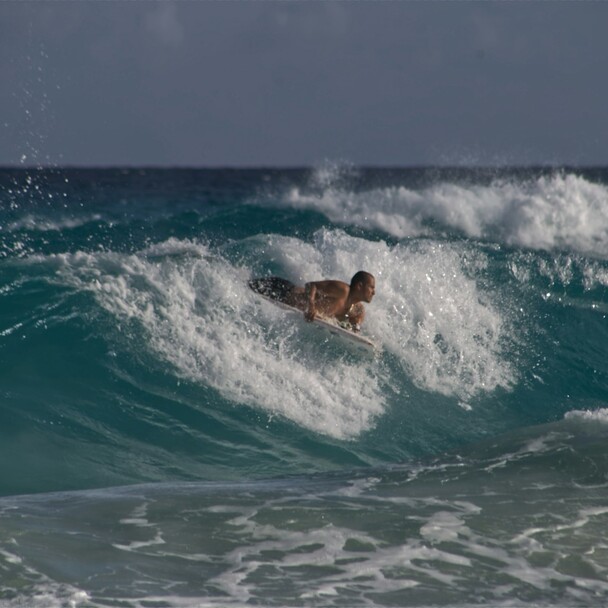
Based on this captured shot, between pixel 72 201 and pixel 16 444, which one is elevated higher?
pixel 72 201

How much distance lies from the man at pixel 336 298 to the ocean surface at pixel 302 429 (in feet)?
0.81

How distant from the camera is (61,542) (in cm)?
566

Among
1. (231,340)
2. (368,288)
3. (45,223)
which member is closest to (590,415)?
(368,288)

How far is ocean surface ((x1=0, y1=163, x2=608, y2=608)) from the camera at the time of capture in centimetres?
545

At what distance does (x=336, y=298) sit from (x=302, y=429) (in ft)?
6.45

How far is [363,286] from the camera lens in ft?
34.4

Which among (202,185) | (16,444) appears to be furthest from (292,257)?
(202,185)

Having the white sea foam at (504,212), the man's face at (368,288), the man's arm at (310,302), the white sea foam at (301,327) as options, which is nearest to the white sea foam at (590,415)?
the white sea foam at (301,327)

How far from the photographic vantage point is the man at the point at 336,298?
34.5 ft

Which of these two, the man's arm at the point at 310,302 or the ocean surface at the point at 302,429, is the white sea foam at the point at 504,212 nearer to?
the ocean surface at the point at 302,429

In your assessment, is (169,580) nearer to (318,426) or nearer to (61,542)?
(61,542)

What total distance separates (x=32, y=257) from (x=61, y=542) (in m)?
7.45

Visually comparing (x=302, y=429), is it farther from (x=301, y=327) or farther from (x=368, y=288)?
(x=368, y=288)

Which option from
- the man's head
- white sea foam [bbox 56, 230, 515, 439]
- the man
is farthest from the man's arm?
the man's head
